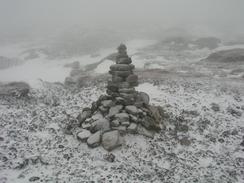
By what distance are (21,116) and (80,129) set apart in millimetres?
5350

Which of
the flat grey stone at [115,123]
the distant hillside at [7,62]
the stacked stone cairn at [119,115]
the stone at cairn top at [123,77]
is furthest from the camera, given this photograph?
the distant hillside at [7,62]

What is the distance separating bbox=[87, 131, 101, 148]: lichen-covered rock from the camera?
15.4 metres

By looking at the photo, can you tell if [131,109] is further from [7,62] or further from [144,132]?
[7,62]

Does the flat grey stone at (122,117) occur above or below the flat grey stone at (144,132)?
above

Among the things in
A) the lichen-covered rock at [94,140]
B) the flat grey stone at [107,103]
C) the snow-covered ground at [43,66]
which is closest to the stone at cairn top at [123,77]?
the flat grey stone at [107,103]

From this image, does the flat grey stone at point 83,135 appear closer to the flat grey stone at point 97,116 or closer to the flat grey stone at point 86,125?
the flat grey stone at point 86,125

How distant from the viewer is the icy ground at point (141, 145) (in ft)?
44.0

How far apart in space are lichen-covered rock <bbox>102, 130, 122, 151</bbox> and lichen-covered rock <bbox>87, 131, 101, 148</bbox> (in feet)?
1.10

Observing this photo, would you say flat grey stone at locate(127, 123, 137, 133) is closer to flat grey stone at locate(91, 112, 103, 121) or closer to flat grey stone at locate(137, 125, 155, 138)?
flat grey stone at locate(137, 125, 155, 138)

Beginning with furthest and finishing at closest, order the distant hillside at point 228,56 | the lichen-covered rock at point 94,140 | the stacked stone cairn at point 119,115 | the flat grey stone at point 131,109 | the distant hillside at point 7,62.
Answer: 1. the distant hillside at point 7,62
2. the distant hillside at point 228,56
3. the flat grey stone at point 131,109
4. the stacked stone cairn at point 119,115
5. the lichen-covered rock at point 94,140

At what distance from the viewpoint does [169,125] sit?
59.6 ft

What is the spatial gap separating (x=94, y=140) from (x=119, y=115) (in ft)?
8.35

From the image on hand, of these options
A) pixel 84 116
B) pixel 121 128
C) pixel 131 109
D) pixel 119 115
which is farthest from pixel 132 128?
pixel 84 116

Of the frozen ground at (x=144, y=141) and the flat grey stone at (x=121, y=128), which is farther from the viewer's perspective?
the flat grey stone at (x=121, y=128)
